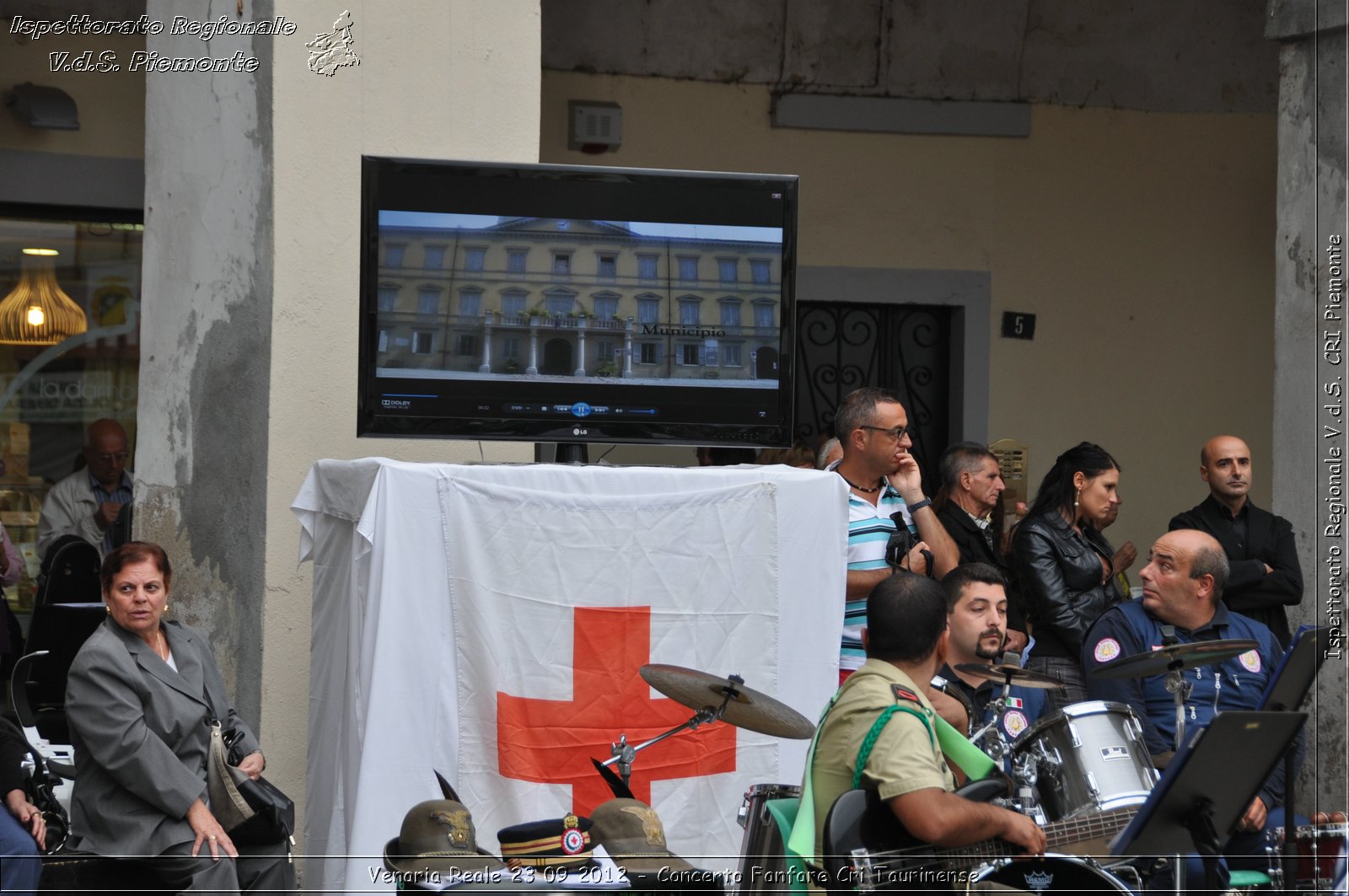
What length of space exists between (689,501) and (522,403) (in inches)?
24.2

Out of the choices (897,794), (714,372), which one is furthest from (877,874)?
(714,372)

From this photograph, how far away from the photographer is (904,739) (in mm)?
3600

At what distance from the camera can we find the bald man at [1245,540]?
21.0 feet

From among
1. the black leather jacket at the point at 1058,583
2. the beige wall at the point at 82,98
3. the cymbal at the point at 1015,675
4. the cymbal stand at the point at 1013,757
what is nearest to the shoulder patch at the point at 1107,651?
the black leather jacket at the point at 1058,583

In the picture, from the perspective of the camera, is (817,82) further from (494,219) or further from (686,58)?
(494,219)

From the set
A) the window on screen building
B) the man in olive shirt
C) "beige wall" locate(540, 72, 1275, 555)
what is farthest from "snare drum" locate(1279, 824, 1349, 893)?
the window on screen building

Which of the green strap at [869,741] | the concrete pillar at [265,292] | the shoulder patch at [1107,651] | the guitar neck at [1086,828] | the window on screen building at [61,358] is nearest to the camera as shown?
the green strap at [869,741]

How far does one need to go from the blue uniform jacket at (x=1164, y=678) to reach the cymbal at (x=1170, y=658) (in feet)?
1.99

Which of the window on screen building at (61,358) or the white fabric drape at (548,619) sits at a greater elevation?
the window on screen building at (61,358)

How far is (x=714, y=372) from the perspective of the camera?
497 centimetres

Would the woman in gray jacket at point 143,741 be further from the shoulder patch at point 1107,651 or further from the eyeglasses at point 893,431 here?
the shoulder patch at point 1107,651

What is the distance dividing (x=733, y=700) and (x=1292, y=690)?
172 centimetres

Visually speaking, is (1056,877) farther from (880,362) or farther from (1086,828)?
(880,362)

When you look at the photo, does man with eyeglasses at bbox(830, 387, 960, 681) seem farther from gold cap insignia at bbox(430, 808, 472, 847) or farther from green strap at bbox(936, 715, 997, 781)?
gold cap insignia at bbox(430, 808, 472, 847)
